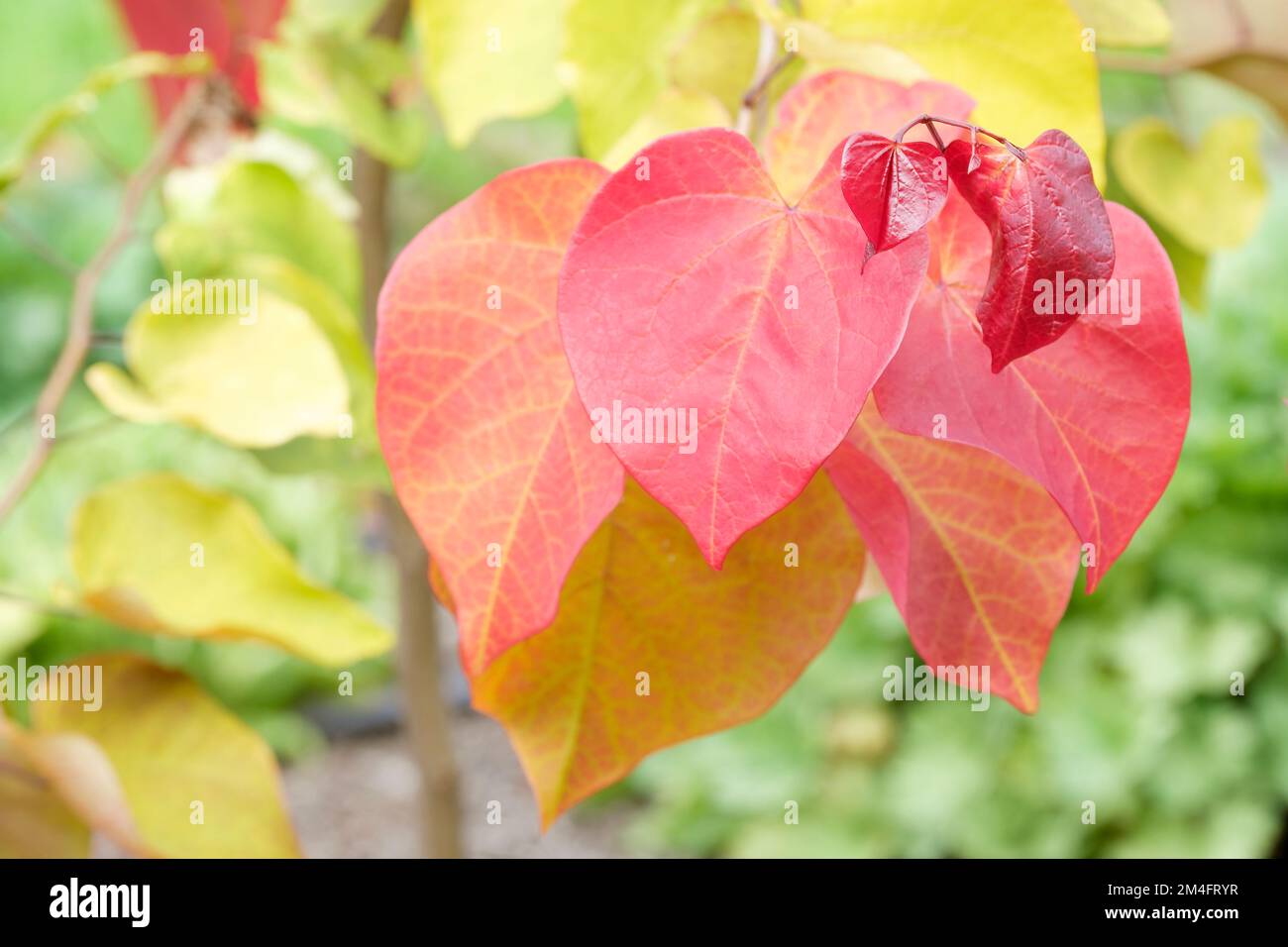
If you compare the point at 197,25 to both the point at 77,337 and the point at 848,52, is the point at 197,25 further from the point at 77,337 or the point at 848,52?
the point at 848,52

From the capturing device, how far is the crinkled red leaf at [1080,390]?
0.19 m

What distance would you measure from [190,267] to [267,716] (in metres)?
1.32

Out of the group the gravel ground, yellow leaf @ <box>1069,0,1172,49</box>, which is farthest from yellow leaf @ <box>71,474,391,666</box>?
the gravel ground

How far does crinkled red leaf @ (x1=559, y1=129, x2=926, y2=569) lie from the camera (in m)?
0.18

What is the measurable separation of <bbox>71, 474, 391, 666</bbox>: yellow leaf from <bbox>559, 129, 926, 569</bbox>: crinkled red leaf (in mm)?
191

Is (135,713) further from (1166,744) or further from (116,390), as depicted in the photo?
(1166,744)

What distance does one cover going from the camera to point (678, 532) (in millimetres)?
240

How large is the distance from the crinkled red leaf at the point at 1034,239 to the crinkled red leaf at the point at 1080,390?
0.05 feet

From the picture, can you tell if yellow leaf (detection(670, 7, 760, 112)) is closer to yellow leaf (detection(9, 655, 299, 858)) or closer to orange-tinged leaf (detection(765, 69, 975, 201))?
orange-tinged leaf (detection(765, 69, 975, 201))

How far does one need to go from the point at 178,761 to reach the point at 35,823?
1.9 inches

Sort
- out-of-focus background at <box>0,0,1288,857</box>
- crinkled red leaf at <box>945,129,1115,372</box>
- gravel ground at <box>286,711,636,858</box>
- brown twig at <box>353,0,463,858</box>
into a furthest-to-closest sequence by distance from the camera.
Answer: gravel ground at <box>286,711,636,858</box>
out-of-focus background at <box>0,0,1288,857</box>
brown twig at <box>353,0,463,858</box>
crinkled red leaf at <box>945,129,1115,372</box>

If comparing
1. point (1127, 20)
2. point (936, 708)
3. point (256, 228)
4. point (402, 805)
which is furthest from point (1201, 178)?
point (402, 805)

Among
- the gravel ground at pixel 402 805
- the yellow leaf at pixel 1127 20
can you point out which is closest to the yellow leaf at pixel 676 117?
the yellow leaf at pixel 1127 20

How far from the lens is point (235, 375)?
353 millimetres
